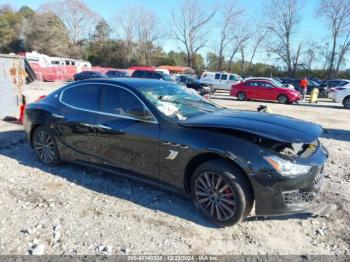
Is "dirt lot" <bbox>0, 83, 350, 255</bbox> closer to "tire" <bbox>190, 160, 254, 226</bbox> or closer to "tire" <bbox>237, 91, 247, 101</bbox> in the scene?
"tire" <bbox>190, 160, 254, 226</bbox>

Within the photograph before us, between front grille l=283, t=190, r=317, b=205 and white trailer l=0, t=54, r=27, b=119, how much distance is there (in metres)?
8.51

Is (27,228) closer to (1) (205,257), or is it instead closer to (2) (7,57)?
(1) (205,257)

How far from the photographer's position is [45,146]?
18.5ft

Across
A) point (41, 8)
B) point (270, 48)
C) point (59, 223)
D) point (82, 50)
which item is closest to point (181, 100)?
point (59, 223)

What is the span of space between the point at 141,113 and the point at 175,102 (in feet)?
1.89

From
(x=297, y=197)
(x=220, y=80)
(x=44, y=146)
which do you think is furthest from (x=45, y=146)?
(x=220, y=80)

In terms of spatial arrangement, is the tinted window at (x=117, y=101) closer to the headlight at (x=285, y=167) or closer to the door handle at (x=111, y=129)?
the door handle at (x=111, y=129)

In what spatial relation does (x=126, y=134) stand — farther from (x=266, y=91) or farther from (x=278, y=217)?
(x=266, y=91)

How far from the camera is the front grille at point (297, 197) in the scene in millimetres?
3439

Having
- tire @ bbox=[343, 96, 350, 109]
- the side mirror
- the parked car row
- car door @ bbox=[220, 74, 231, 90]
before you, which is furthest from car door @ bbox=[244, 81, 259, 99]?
the side mirror

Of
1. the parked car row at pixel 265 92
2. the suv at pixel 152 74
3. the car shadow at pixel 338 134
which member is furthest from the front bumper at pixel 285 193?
the suv at pixel 152 74

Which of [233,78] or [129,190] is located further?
[233,78]

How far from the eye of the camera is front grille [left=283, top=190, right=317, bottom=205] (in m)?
3.44

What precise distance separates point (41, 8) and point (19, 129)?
70.0 metres
